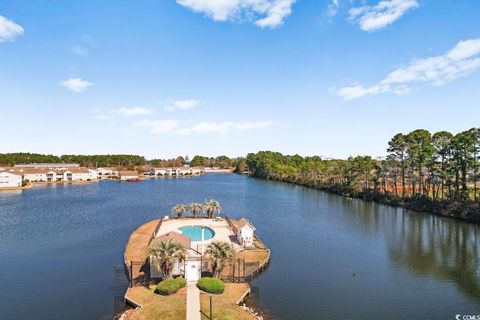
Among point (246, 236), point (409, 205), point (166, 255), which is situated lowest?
point (246, 236)

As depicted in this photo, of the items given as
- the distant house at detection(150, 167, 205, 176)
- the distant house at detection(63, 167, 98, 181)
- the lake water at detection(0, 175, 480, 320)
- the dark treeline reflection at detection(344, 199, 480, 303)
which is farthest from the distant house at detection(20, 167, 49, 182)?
the dark treeline reflection at detection(344, 199, 480, 303)

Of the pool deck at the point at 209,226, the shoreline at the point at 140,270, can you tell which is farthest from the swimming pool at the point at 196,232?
the shoreline at the point at 140,270

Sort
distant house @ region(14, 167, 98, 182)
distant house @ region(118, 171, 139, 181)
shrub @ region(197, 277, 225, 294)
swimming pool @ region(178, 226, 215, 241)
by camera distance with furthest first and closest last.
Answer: distant house @ region(118, 171, 139, 181), distant house @ region(14, 167, 98, 182), swimming pool @ region(178, 226, 215, 241), shrub @ region(197, 277, 225, 294)

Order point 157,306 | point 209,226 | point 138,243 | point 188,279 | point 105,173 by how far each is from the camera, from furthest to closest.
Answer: point 105,173, point 209,226, point 138,243, point 188,279, point 157,306

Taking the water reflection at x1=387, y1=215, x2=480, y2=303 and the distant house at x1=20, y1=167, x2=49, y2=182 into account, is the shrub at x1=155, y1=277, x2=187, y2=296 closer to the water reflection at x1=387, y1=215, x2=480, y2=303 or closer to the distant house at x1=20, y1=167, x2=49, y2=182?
the water reflection at x1=387, y1=215, x2=480, y2=303

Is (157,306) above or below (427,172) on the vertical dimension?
below

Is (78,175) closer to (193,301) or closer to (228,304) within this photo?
(193,301)

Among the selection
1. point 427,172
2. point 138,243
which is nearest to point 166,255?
point 138,243
